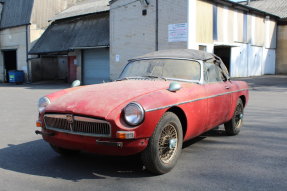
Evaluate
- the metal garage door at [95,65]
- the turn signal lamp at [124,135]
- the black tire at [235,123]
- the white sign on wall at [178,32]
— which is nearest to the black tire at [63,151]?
the turn signal lamp at [124,135]

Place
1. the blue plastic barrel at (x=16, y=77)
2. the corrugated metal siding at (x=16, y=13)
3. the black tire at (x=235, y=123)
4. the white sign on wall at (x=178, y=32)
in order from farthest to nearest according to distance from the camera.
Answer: the corrugated metal siding at (x=16, y=13)
the blue plastic barrel at (x=16, y=77)
the white sign on wall at (x=178, y=32)
the black tire at (x=235, y=123)

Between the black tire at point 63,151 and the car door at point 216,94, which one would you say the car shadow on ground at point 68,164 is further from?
the car door at point 216,94

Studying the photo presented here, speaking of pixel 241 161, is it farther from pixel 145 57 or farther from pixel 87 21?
pixel 87 21

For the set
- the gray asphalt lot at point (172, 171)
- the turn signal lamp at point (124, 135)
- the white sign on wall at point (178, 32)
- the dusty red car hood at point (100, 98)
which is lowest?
the gray asphalt lot at point (172, 171)

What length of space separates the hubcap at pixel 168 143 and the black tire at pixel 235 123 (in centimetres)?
223

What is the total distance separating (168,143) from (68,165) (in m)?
1.46

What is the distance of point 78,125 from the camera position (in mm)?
3693

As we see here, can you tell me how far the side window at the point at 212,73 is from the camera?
5152 mm

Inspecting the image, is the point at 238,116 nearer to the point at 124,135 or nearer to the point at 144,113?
the point at 144,113

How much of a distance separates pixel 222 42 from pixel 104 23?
894 centimetres

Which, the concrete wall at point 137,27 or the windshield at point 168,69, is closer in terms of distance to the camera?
the windshield at point 168,69

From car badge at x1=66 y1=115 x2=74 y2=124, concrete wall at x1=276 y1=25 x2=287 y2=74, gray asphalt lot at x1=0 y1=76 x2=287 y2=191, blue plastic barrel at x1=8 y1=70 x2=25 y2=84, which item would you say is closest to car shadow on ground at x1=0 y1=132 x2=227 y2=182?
gray asphalt lot at x1=0 y1=76 x2=287 y2=191

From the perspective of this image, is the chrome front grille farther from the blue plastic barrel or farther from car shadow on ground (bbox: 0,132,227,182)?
the blue plastic barrel

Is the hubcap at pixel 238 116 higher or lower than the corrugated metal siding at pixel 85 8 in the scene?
lower
